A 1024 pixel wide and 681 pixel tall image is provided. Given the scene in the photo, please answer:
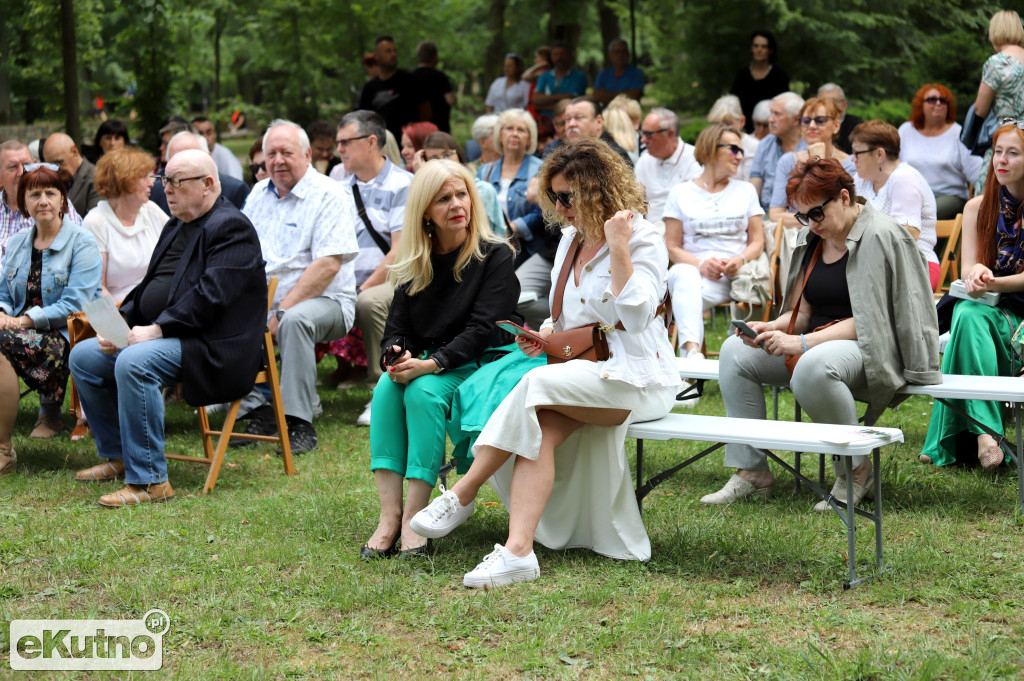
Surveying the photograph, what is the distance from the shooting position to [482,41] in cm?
2192

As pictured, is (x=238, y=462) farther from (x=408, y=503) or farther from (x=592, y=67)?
(x=592, y=67)

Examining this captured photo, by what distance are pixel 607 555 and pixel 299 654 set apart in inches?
51.9

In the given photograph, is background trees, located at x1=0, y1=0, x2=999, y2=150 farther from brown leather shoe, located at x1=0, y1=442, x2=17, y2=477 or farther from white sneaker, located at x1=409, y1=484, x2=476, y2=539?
white sneaker, located at x1=409, y1=484, x2=476, y2=539

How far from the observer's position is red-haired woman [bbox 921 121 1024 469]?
16.7ft

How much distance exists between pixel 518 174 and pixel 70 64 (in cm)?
718

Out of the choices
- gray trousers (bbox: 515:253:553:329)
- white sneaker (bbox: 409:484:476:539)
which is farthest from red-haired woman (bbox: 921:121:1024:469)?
gray trousers (bbox: 515:253:553:329)

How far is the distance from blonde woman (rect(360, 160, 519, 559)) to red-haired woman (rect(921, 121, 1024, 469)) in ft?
7.24

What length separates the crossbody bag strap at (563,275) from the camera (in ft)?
14.3

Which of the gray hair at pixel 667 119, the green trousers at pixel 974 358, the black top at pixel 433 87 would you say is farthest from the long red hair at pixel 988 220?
the black top at pixel 433 87

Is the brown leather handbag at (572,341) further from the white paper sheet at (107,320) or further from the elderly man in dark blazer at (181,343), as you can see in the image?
the white paper sheet at (107,320)

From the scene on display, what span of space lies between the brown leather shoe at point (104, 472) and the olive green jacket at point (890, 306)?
3.69 meters

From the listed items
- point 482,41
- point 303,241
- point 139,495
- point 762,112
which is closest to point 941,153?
point 762,112

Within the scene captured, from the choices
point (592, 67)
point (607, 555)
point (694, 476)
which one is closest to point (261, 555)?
point (607, 555)

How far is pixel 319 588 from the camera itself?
154 inches
